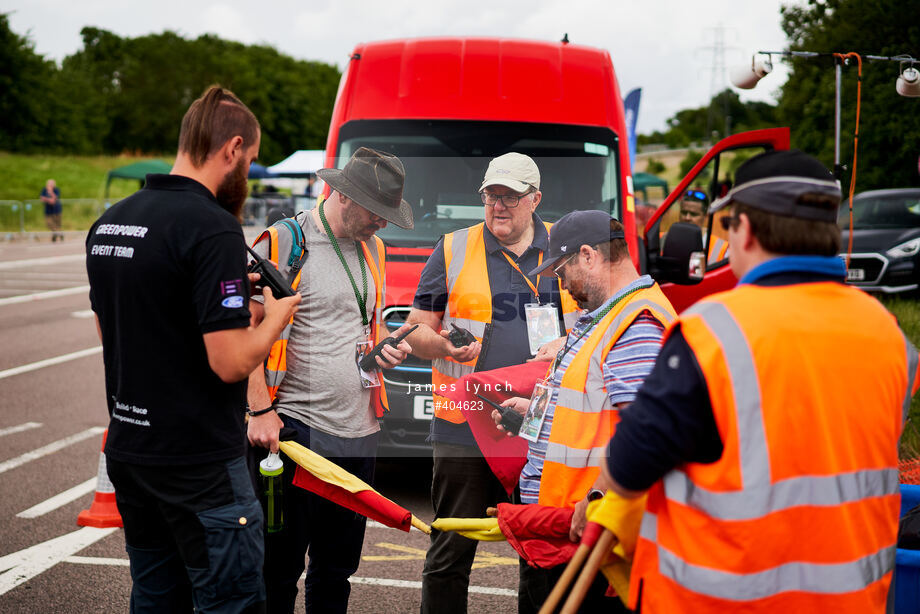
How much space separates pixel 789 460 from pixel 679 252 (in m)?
3.32

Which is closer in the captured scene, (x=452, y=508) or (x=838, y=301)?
(x=838, y=301)

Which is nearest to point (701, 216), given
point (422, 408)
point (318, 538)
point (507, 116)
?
point (507, 116)

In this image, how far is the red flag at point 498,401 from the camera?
3109 millimetres

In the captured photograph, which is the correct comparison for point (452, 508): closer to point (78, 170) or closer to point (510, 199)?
point (510, 199)

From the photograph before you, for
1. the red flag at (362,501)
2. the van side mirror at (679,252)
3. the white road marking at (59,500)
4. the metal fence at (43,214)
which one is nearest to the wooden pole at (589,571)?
the red flag at (362,501)

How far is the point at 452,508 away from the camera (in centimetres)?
339

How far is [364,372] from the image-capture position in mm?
3307

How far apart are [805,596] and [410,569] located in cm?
301

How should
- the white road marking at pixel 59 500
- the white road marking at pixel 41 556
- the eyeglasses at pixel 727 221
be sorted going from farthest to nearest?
the white road marking at pixel 59 500, the white road marking at pixel 41 556, the eyeglasses at pixel 727 221

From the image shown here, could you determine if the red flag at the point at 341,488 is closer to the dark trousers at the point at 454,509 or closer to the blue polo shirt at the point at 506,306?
the dark trousers at the point at 454,509

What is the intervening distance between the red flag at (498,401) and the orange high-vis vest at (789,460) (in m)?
1.24

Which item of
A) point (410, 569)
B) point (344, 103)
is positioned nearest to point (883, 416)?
A: point (410, 569)

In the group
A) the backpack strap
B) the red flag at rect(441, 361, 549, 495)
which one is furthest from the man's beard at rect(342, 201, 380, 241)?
the red flag at rect(441, 361, 549, 495)

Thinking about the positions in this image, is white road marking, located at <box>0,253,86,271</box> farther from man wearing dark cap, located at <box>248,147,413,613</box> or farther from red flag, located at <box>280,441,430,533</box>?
red flag, located at <box>280,441,430,533</box>
